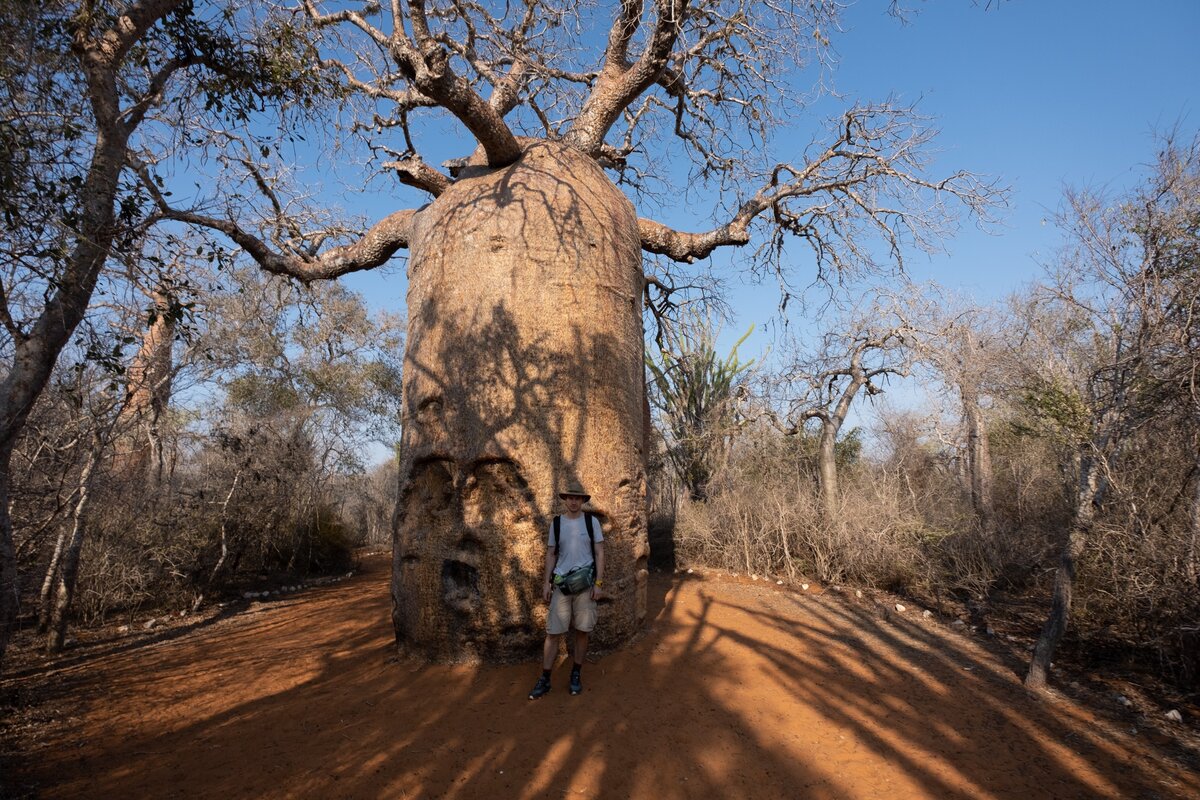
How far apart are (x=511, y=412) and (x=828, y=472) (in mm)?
5582

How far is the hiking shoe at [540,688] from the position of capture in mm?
3174

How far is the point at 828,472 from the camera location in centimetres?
776

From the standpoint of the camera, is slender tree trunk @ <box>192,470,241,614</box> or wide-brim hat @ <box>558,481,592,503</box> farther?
slender tree trunk @ <box>192,470,241,614</box>

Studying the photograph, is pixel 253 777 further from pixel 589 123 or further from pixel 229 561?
pixel 229 561

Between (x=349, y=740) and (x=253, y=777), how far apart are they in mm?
421

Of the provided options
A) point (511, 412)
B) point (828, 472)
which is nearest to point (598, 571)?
point (511, 412)

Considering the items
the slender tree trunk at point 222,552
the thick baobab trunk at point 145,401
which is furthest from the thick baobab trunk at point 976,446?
the thick baobab trunk at point 145,401

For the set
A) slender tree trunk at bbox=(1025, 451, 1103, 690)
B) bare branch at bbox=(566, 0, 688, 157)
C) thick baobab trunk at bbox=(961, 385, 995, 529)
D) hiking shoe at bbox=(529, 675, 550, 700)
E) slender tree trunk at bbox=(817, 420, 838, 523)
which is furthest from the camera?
thick baobab trunk at bbox=(961, 385, 995, 529)

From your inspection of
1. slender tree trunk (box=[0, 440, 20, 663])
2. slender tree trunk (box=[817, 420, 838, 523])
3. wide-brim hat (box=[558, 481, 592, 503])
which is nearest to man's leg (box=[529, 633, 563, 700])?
wide-brim hat (box=[558, 481, 592, 503])

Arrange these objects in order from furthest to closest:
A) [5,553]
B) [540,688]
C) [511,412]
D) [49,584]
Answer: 1. [49,584]
2. [511,412]
3. [540,688]
4. [5,553]

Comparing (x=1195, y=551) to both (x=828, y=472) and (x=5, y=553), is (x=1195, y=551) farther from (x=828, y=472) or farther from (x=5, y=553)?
(x=5, y=553)

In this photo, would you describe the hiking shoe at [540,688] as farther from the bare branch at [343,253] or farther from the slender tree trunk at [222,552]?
the slender tree trunk at [222,552]

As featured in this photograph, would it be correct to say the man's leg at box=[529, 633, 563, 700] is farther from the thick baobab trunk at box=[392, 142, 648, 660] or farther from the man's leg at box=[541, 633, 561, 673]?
the thick baobab trunk at box=[392, 142, 648, 660]

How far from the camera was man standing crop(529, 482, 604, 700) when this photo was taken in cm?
326
